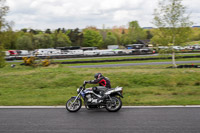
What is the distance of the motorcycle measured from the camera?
354 inches

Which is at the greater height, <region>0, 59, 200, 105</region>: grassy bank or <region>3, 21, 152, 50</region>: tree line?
<region>3, 21, 152, 50</region>: tree line

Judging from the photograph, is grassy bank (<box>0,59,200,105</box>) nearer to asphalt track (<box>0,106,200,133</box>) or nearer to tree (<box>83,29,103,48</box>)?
asphalt track (<box>0,106,200,133</box>)

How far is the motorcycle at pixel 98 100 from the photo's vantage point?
8.98 meters

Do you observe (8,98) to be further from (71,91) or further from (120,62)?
(120,62)

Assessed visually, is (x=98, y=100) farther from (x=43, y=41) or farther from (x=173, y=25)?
(x=43, y=41)

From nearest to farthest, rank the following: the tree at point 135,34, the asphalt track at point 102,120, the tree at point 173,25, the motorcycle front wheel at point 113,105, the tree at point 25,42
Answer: the asphalt track at point 102,120 < the motorcycle front wheel at point 113,105 < the tree at point 173,25 < the tree at point 25,42 < the tree at point 135,34

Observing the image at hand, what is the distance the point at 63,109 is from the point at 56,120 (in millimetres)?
1542

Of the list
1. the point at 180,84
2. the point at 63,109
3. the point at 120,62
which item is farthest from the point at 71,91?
the point at 120,62

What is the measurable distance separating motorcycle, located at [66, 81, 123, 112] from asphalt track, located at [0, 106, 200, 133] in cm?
20

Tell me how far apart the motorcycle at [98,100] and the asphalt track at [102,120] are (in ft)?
0.67

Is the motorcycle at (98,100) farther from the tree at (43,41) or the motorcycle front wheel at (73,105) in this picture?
the tree at (43,41)

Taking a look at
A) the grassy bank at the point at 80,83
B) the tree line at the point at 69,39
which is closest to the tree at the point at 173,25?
the grassy bank at the point at 80,83

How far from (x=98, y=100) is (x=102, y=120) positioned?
1.41 meters

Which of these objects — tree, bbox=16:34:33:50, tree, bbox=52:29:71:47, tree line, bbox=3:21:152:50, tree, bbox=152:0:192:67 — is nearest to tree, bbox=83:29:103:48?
tree line, bbox=3:21:152:50
